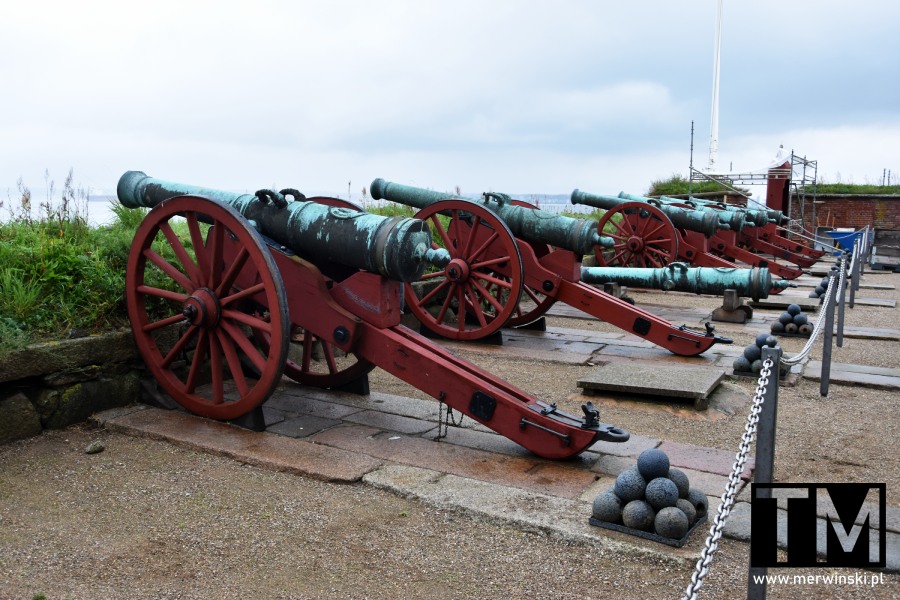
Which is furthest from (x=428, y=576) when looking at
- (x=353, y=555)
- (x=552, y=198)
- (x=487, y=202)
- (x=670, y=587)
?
(x=552, y=198)

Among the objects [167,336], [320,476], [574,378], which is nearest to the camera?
[320,476]

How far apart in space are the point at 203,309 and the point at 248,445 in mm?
740

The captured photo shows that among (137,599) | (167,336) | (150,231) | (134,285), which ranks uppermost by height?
(150,231)

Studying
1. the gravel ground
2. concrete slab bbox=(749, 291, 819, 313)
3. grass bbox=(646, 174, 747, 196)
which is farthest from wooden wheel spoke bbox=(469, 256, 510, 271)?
grass bbox=(646, 174, 747, 196)

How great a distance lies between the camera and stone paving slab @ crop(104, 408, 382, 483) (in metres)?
3.69

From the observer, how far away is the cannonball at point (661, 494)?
3043 mm

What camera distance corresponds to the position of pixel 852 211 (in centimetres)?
2517

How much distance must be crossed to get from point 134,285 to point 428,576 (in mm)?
2556

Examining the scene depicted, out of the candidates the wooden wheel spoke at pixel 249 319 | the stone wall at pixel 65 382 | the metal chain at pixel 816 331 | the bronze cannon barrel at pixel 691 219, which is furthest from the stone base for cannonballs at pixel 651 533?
the bronze cannon barrel at pixel 691 219

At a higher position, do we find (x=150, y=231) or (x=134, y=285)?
(x=150, y=231)

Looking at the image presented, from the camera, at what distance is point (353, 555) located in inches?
114

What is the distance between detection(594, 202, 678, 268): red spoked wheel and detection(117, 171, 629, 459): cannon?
7381mm

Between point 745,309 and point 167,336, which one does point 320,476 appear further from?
point 745,309

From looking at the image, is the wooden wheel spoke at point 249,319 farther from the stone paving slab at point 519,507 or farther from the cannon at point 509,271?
the cannon at point 509,271
